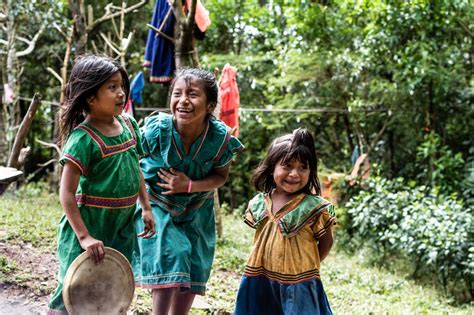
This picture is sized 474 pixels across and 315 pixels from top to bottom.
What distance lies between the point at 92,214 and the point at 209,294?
2214 mm

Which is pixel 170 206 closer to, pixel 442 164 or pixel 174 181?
pixel 174 181

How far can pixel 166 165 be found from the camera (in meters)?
3.32

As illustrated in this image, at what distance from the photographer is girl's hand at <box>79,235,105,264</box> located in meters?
2.66

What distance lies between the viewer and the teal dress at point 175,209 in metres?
3.26

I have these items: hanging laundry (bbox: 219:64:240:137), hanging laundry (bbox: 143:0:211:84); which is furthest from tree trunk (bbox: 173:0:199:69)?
hanging laundry (bbox: 219:64:240:137)

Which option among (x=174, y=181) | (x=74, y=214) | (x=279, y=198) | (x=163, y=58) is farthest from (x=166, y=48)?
(x=74, y=214)

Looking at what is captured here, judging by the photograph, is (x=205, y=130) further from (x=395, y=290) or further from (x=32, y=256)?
(x=395, y=290)

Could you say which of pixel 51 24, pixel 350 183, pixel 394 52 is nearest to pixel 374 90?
pixel 394 52

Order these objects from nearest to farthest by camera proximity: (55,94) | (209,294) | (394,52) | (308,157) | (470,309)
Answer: (308,157) < (209,294) < (470,309) < (394,52) < (55,94)

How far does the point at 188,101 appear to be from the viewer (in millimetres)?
3268

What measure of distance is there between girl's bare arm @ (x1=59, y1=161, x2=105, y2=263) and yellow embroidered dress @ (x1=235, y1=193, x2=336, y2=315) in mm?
853

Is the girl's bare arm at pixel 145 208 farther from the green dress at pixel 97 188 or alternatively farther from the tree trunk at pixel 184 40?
the tree trunk at pixel 184 40

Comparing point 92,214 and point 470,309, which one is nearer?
point 92,214

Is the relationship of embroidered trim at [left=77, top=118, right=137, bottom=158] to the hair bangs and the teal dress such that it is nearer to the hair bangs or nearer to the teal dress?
the teal dress
